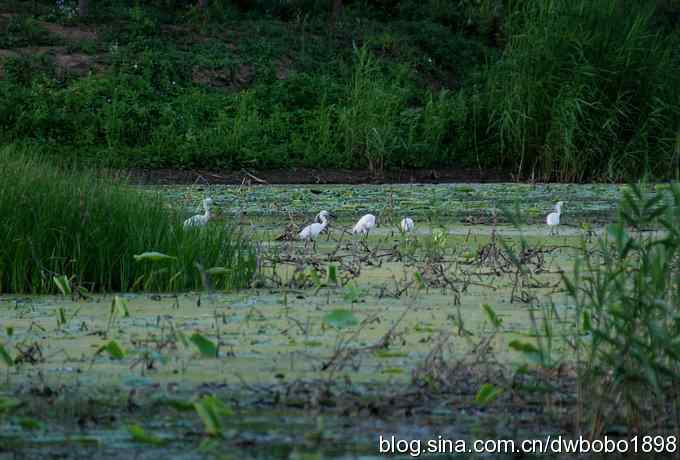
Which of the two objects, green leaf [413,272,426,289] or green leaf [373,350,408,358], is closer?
green leaf [373,350,408,358]

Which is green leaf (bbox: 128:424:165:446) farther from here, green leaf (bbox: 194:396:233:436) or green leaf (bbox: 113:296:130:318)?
green leaf (bbox: 113:296:130:318)

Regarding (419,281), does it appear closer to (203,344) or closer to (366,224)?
(203,344)

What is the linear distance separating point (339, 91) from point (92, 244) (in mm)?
11948

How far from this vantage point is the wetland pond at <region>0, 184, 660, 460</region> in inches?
111

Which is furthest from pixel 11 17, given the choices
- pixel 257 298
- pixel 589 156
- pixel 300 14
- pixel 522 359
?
pixel 522 359

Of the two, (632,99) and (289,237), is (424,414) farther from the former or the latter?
(632,99)

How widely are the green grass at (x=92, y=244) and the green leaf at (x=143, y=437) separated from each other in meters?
2.19

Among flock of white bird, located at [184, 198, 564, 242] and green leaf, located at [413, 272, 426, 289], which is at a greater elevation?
green leaf, located at [413, 272, 426, 289]

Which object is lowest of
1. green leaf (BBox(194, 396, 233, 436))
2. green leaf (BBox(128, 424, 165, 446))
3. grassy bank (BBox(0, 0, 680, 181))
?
grassy bank (BBox(0, 0, 680, 181))

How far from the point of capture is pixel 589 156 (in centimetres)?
1234

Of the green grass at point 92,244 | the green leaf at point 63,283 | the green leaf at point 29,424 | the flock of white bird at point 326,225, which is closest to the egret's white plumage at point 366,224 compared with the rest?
the flock of white bird at point 326,225

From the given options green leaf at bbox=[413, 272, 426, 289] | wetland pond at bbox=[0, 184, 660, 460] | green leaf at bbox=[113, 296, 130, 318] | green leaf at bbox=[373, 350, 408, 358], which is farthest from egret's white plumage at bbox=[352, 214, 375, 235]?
green leaf at bbox=[373, 350, 408, 358]

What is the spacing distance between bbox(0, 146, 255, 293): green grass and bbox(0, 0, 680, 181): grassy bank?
18.1ft

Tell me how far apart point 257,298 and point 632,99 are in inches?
341
